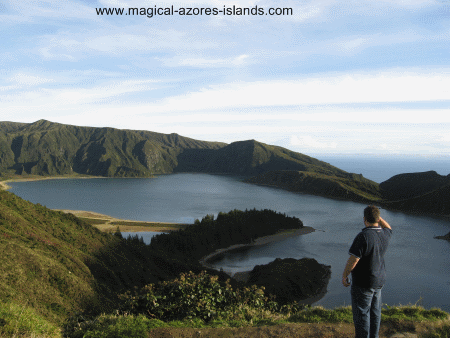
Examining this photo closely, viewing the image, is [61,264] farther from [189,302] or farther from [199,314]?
[199,314]

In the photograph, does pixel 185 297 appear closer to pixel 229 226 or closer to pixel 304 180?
pixel 229 226

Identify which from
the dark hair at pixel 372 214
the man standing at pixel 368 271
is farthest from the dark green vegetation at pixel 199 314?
the dark hair at pixel 372 214

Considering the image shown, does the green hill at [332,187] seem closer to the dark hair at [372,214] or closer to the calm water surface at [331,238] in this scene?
the calm water surface at [331,238]

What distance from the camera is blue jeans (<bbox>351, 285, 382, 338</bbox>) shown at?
5.58 meters

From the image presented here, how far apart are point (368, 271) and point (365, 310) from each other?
2.69 ft

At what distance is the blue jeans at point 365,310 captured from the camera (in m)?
5.58

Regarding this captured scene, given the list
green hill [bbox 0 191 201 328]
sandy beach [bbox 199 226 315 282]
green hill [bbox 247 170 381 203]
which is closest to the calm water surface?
sandy beach [bbox 199 226 315 282]

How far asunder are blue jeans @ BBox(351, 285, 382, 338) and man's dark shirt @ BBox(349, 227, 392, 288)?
16 centimetres

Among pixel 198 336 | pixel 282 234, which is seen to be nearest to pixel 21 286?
pixel 198 336

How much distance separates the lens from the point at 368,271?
5.44m

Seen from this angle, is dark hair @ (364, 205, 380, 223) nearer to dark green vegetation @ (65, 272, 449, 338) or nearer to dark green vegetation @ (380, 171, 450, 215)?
dark green vegetation @ (65, 272, 449, 338)

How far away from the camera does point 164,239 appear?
60562mm

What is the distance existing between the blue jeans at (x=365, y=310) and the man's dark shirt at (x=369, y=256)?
0.53 ft

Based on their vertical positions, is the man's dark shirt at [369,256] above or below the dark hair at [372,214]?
below
